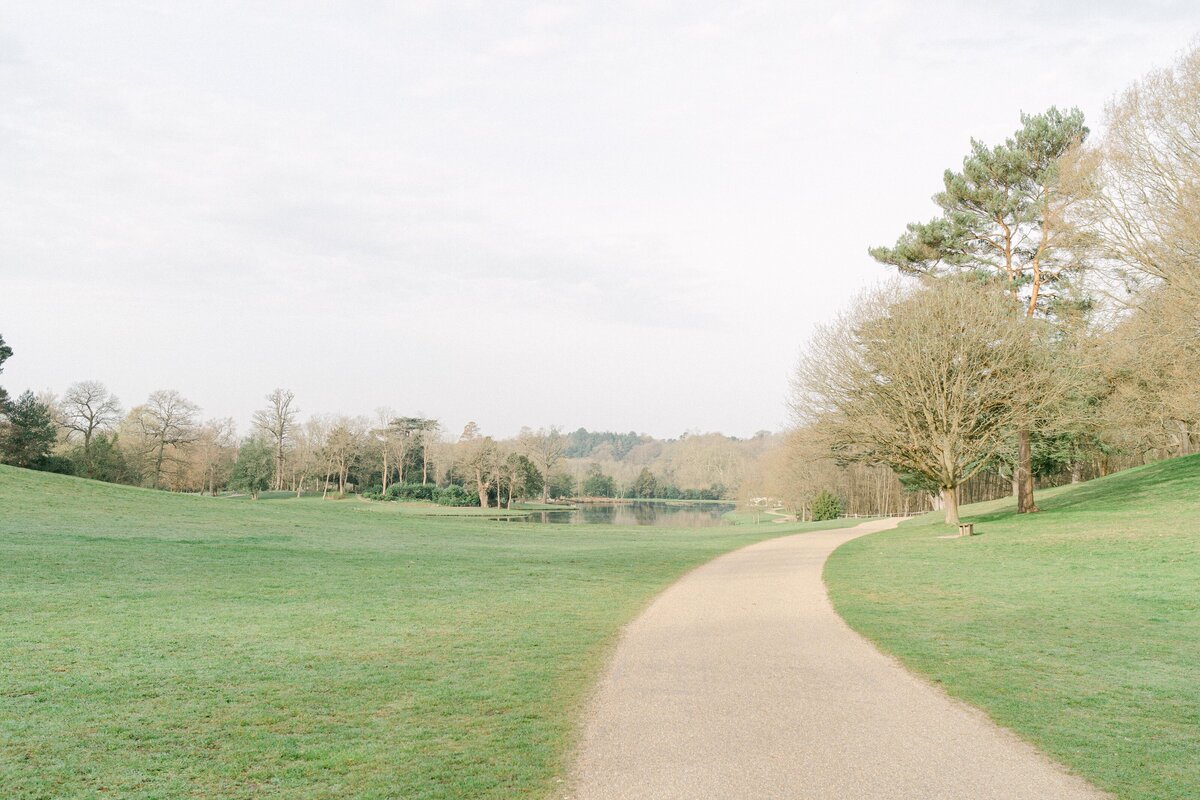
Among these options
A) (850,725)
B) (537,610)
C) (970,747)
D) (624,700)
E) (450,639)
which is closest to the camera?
(970,747)

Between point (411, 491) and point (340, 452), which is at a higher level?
point (340, 452)

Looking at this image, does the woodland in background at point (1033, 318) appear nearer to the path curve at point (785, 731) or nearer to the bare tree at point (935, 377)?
the bare tree at point (935, 377)

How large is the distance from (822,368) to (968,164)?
31.0 ft

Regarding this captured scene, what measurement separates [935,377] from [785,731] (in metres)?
21.1

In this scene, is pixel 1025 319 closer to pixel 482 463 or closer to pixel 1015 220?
pixel 1015 220

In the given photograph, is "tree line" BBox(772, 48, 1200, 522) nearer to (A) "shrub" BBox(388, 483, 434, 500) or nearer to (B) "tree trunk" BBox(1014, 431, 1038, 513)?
(B) "tree trunk" BBox(1014, 431, 1038, 513)

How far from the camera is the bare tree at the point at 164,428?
200 ft

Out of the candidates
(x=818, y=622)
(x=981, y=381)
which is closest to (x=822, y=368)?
(x=981, y=381)

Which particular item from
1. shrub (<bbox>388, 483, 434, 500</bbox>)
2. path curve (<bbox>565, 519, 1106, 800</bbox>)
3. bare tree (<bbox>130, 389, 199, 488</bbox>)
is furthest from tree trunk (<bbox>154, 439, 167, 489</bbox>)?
path curve (<bbox>565, 519, 1106, 800</bbox>)

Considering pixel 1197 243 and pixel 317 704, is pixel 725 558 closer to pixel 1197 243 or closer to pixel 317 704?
pixel 1197 243

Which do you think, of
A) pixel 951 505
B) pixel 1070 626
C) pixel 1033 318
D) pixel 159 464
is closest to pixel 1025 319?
pixel 1033 318

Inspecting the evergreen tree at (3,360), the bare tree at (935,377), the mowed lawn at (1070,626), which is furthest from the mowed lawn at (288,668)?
the evergreen tree at (3,360)

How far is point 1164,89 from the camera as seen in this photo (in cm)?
1894

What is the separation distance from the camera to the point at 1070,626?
1024 centimetres
